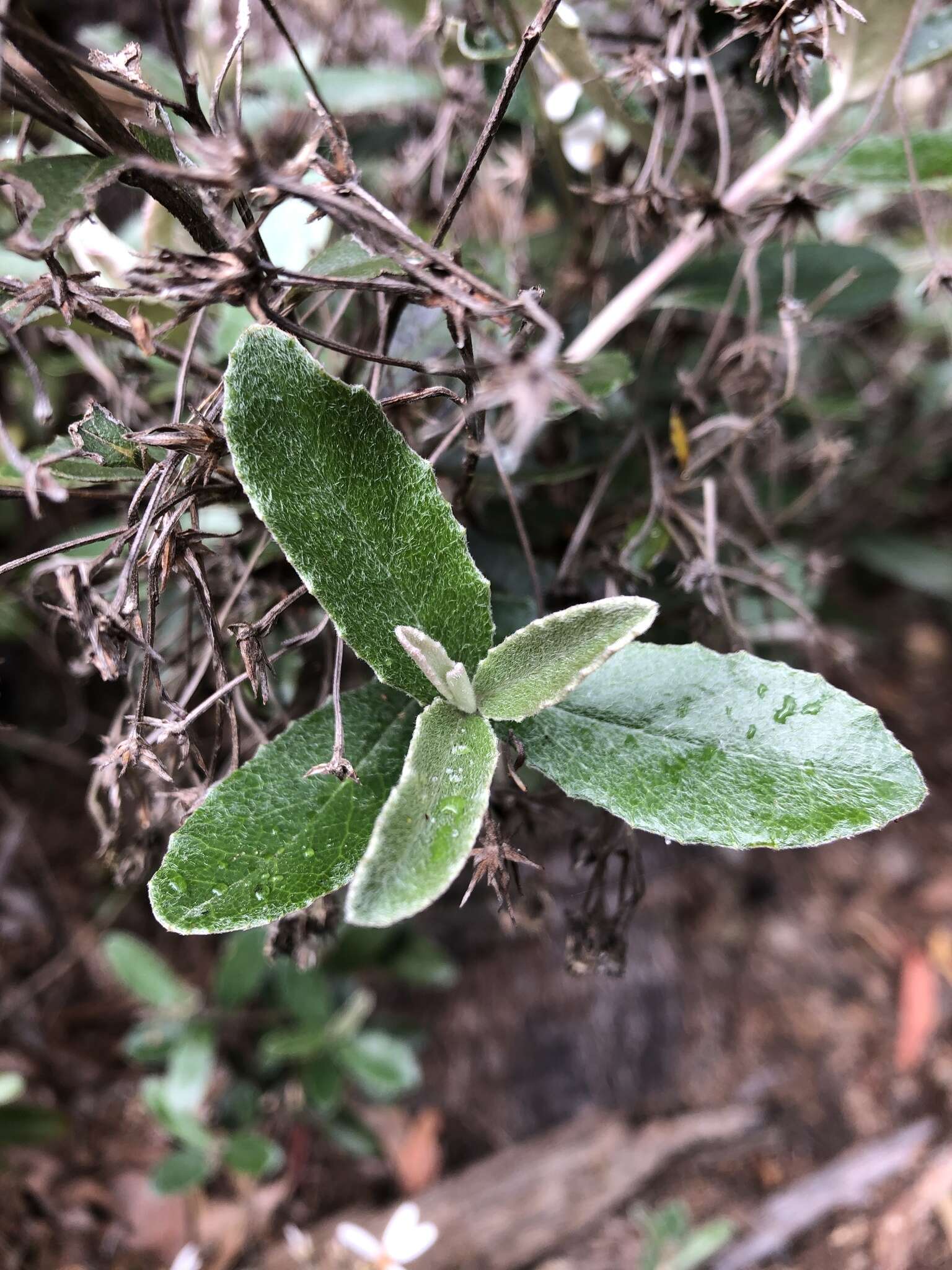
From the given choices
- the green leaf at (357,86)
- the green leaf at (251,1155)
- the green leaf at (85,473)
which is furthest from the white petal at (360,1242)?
the green leaf at (357,86)

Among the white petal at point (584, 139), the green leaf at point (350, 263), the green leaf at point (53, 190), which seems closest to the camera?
the green leaf at point (53, 190)

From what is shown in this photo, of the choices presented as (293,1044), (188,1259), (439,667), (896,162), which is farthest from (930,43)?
(188,1259)

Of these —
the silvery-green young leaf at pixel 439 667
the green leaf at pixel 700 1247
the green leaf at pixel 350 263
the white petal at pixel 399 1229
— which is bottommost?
the green leaf at pixel 700 1247

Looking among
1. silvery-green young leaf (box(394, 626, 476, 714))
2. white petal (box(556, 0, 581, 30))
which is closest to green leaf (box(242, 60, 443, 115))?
white petal (box(556, 0, 581, 30))

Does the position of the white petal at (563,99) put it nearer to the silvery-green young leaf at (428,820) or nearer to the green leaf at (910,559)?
the silvery-green young leaf at (428,820)

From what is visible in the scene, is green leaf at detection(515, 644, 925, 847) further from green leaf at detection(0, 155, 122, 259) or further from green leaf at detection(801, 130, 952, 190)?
green leaf at detection(801, 130, 952, 190)

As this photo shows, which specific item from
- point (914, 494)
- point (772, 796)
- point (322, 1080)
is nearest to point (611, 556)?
point (772, 796)

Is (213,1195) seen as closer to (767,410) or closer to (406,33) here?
(767,410)

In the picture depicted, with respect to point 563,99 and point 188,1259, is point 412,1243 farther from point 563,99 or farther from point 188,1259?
point 563,99
